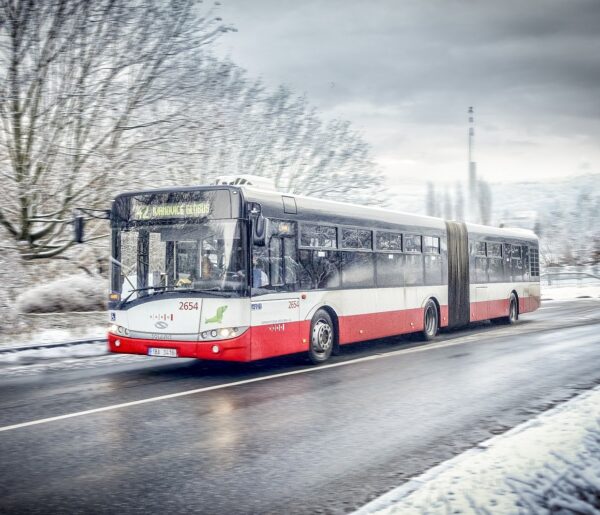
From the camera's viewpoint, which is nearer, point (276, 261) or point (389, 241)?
point (276, 261)

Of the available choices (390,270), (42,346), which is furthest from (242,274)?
(42,346)

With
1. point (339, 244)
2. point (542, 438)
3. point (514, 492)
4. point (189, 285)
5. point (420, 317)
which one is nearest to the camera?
point (514, 492)

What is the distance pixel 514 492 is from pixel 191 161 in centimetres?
1860

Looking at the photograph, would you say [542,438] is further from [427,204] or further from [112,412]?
[427,204]

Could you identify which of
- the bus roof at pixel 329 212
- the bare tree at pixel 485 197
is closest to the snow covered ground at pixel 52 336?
the bus roof at pixel 329 212

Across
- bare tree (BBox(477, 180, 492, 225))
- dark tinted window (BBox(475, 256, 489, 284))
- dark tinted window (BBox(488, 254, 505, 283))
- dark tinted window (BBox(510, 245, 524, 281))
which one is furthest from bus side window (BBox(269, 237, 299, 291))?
bare tree (BBox(477, 180, 492, 225))

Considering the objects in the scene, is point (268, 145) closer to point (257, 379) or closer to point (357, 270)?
point (357, 270)

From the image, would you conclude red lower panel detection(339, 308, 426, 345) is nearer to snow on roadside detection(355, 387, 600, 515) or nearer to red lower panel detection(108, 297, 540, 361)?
red lower panel detection(108, 297, 540, 361)

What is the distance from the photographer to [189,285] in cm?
1078

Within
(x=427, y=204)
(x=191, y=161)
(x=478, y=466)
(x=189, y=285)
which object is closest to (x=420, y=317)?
(x=189, y=285)

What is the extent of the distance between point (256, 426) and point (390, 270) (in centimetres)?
835

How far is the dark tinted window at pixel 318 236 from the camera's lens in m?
12.4

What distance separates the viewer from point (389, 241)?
50.5 ft

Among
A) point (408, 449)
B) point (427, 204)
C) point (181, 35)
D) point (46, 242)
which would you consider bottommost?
point (408, 449)
